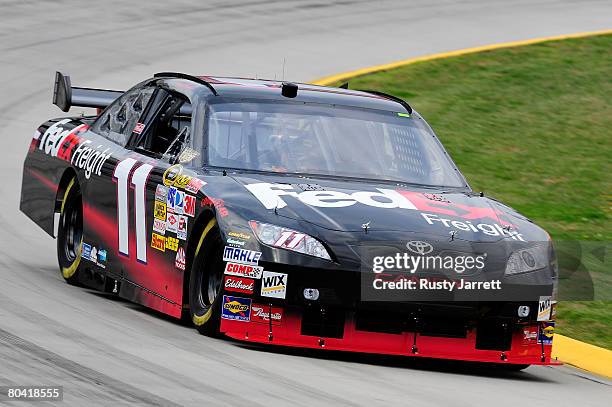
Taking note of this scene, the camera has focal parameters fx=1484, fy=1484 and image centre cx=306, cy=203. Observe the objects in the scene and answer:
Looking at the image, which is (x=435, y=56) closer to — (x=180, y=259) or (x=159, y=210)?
(x=159, y=210)

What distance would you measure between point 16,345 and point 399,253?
196 cm

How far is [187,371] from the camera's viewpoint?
6660 mm

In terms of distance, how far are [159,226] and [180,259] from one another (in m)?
0.38

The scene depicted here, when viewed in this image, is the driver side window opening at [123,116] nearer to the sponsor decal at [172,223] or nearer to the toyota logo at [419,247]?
the sponsor decal at [172,223]

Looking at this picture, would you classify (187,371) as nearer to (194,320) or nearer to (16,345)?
(16,345)

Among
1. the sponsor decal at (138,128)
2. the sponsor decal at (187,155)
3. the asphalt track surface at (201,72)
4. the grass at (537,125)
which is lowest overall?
the grass at (537,125)

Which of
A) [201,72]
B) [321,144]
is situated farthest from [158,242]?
[201,72]

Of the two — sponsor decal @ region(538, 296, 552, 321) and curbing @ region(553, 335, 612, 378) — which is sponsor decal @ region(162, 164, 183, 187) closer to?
sponsor decal @ region(538, 296, 552, 321)

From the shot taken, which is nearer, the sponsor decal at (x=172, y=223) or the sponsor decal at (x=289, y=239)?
the sponsor decal at (x=289, y=239)

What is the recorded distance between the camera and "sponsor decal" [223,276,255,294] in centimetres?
748

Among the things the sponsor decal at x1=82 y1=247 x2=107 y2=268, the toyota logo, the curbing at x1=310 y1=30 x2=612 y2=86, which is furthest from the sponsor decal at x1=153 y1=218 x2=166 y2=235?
the curbing at x1=310 y1=30 x2=612 y2=86

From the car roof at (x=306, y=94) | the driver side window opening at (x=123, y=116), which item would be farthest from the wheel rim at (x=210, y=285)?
the driver side window opening at (x=123, y=116)

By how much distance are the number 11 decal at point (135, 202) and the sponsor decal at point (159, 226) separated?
Result: 0.16 m

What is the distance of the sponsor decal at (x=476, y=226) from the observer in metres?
7.80
